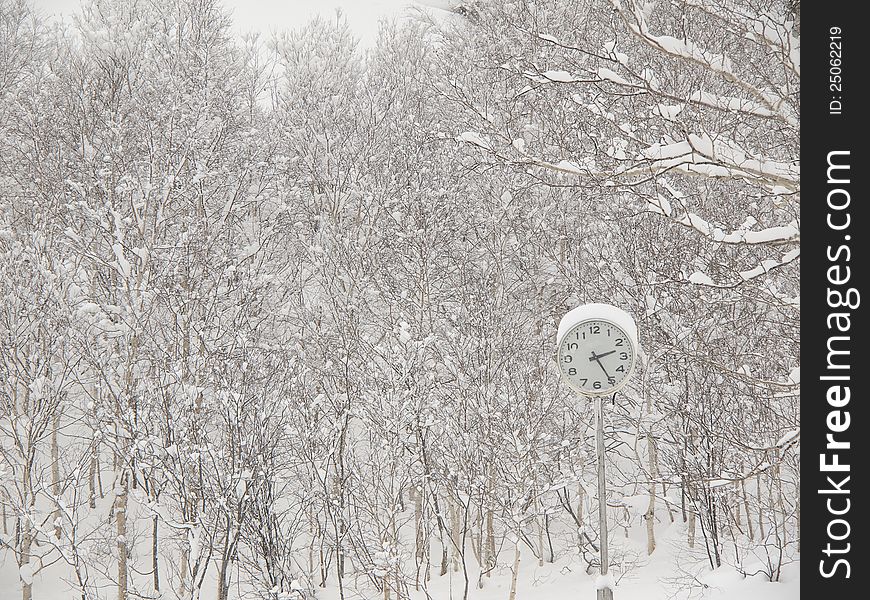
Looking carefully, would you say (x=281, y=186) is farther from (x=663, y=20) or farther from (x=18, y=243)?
(x=663, y=20)

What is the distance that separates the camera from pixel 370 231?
11.4m

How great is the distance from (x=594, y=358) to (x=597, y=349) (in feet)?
0.22

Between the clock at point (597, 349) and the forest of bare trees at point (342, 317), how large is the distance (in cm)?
310

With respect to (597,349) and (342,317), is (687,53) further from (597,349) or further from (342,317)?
(342,317)

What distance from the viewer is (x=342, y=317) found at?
10773 millimetres

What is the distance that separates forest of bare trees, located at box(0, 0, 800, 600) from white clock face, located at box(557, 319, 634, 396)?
3092 mm

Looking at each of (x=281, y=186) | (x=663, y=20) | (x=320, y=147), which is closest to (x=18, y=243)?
(x=281, y=186)

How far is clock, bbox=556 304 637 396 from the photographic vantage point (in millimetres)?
4363

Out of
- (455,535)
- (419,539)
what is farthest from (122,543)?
(455,535)

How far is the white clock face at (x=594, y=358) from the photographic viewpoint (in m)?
4.43
